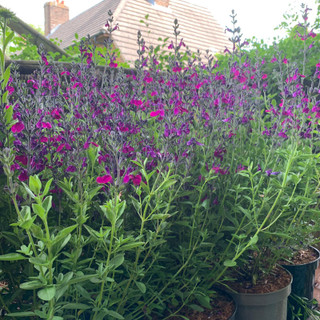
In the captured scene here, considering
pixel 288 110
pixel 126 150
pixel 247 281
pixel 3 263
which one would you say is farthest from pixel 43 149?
pixel 247 281

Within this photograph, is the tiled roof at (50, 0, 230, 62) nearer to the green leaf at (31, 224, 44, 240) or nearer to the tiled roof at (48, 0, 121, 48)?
the tiled roof at (48, 0, 121, 48)

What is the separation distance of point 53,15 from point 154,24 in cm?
1458

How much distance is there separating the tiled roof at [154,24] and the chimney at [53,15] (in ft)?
13.0

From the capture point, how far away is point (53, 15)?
27.5 metres

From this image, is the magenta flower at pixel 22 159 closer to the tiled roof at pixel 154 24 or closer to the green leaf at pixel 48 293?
the green leaf at pixel 48 293

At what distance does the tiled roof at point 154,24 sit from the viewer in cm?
1388

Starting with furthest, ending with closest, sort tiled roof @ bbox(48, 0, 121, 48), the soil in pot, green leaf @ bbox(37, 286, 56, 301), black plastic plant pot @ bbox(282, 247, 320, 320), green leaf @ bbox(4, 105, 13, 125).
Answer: tiled roof @ bbox(48, 0, 121, 48) → black plastic plant pot @ bbox(282, 247, 320, 320) → the soil in pot → green leaf @ bbox(4, 105, 13, 125) → green leaf @ bbox(37, 286, 56, 301)

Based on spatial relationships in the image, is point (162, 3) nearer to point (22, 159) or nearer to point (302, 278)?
point (302, 278)

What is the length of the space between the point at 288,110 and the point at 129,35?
513 inches

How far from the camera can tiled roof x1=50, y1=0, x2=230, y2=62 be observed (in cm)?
1388

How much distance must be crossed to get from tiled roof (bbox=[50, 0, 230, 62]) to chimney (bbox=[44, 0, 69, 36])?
396 cm

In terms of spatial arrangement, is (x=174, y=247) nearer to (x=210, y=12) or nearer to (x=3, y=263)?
(x=3, y=263)

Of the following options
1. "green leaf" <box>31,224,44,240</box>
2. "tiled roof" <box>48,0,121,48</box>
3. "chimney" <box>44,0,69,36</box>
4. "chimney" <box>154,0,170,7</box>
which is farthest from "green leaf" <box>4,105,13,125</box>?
"chimney" <box>44,0,69,36</box>

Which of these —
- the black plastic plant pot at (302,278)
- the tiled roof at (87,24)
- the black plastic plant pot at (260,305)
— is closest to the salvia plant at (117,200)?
the black plastic plant pot at (260,305)
